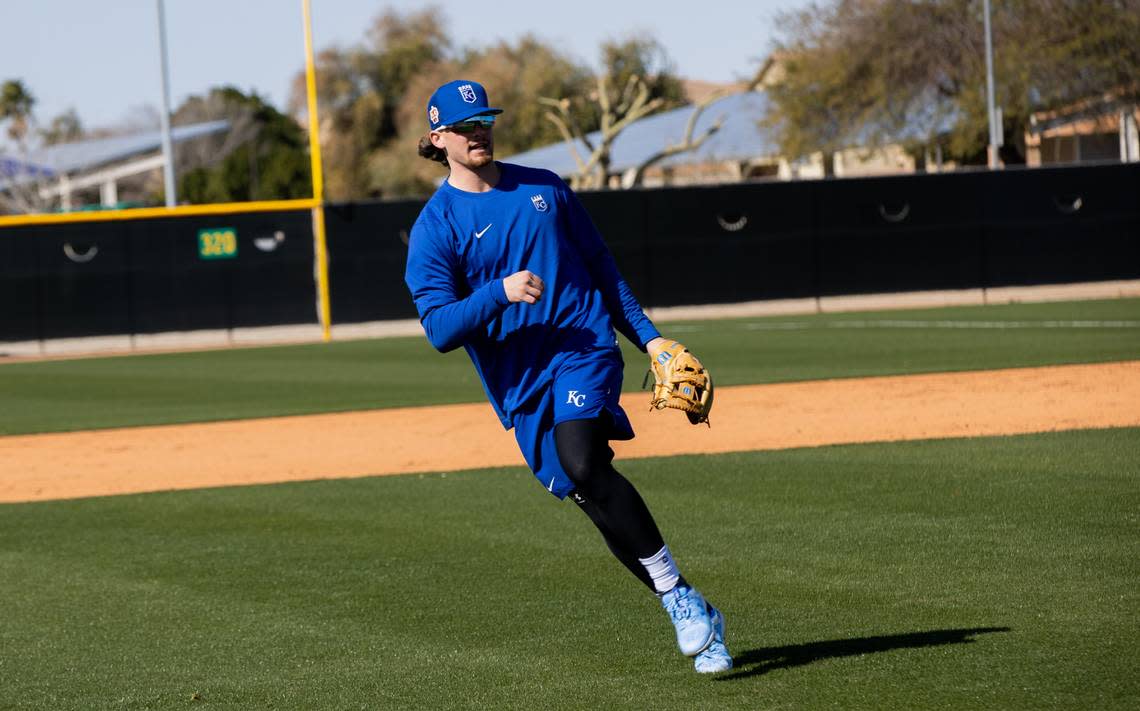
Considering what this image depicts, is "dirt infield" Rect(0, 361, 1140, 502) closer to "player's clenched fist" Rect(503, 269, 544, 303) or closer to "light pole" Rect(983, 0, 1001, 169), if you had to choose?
"player's clenched fist" Rect(503, 269, 544, 303)

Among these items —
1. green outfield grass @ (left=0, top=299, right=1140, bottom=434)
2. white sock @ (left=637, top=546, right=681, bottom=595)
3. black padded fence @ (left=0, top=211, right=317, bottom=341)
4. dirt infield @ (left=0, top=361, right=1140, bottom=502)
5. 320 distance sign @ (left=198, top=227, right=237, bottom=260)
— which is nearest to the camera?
white sock @ (left=637, top=546, right=681, bottom=595)

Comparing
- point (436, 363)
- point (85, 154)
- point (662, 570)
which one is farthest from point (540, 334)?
point (85, 154)

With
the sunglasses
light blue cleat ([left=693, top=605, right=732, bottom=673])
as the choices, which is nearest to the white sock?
light blue cleat ([left=693, top=605, right=732, bottom=673])

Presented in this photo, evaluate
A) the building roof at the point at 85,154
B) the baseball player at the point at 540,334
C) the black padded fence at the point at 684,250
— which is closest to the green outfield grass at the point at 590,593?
the baseball player at the point at 540,334

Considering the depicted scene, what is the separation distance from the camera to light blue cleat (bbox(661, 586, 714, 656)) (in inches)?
189

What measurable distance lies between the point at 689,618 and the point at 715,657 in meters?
0.15

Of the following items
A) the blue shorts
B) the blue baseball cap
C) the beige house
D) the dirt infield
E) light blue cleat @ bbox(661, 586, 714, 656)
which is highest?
the beige house

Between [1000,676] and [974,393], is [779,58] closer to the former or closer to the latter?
[974,393]

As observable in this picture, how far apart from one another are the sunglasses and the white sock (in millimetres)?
1466

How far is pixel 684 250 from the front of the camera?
2584 centimetres

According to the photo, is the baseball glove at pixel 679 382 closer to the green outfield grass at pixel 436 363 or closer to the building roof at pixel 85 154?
the green outfield grass at pixel 436 363

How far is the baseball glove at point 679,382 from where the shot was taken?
491 centimetres

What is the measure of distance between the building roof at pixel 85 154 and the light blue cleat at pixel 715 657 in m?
57.1

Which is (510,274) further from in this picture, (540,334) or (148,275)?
(148,275)
